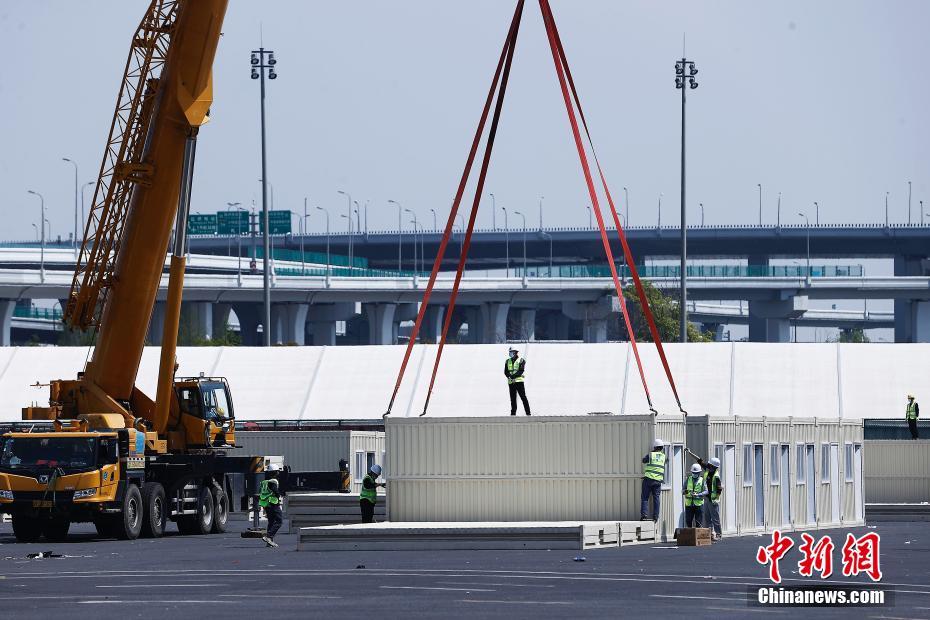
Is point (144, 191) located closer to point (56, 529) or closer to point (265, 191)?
point (56, 529)

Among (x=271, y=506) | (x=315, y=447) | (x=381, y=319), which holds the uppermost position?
(x=381, y=319)

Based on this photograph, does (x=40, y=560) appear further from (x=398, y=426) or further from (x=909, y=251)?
(x=909, y=251)

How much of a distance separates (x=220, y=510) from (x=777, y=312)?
384 feet

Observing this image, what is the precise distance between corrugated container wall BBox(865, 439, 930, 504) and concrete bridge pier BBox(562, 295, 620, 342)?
3640 inches

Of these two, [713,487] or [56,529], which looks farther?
[56,529]

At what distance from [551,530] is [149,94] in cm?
1374

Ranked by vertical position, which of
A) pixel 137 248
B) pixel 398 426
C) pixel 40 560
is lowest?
pixel 40 560

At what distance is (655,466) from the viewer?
112 ft

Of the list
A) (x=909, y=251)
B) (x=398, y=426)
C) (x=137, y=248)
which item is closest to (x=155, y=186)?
(x=137, y=248)

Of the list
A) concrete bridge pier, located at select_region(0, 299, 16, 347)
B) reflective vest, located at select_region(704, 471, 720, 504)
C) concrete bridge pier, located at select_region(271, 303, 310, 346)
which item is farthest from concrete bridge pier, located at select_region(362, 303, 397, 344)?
reflective vest, located at select_region(704, 471, 720, 504)

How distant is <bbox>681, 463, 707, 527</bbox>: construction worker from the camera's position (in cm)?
3522

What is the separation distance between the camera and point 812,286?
15012 centimetres

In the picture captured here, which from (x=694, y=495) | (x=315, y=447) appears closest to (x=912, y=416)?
(x=315, y=447)

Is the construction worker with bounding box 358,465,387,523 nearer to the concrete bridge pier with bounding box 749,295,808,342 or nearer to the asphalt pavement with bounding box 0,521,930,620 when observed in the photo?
the asphalt pavement with bounding box 0,521,930,620
